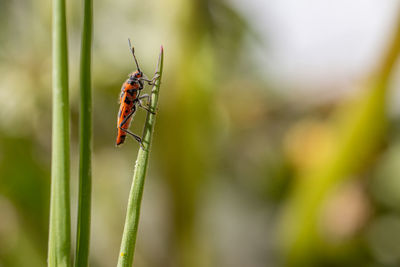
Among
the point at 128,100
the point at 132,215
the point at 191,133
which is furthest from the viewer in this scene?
the point at 191,133

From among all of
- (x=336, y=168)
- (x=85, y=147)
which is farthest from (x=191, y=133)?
(x=85, y=147)

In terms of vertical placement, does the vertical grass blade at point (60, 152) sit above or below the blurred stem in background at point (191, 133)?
below

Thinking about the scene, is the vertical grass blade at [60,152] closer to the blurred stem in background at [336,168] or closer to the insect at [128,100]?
the insect at [128,100]

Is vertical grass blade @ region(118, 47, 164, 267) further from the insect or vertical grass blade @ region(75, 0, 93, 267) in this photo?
the insect

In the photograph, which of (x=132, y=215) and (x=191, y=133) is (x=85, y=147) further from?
(x=191, y=133)

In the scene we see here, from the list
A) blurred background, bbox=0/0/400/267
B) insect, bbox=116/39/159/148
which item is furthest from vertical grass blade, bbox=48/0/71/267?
blurred background, bbox=0/0/400/267

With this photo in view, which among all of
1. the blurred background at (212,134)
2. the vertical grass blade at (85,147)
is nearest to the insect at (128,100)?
the vertical grass blade at (85,147)
